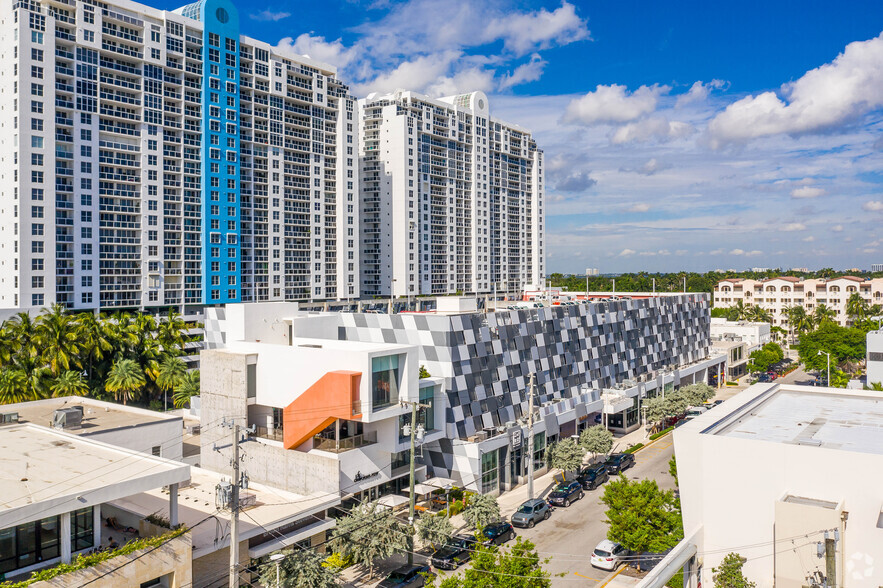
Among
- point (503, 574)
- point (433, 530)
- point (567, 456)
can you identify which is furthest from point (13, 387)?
point (503, 574)

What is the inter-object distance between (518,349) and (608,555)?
23902mm

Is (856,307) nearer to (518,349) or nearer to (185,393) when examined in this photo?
(518,349)

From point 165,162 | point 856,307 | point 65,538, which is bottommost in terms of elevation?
point 65,538

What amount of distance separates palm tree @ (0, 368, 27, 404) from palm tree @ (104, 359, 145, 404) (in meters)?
8.55

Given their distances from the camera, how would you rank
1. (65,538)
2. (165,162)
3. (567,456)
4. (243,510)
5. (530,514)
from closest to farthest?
(65,538) → (243,510) → (530,514) → (567,456) → (165,162)

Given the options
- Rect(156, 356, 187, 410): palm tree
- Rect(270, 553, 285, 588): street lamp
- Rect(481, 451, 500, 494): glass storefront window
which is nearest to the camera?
Rect(270, 553, 285, 588): street lamp

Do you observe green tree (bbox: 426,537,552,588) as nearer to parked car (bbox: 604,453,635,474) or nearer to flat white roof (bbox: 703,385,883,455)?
flat white roof (bbox: 703,385,883,455)

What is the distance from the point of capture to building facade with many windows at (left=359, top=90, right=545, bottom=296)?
411 ft

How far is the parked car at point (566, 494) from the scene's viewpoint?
4684 cm

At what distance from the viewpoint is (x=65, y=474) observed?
1013 inches

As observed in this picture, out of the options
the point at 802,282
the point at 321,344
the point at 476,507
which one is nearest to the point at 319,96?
the point at 321,344

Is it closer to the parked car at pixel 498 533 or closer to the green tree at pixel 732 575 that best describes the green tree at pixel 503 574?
the green tree at pixel 732 575

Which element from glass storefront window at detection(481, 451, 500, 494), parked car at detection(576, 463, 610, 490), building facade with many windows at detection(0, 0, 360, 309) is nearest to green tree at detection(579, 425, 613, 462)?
parked car at detection(576, 463, 610, 490)

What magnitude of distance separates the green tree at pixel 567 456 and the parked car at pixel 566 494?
1.85 m
